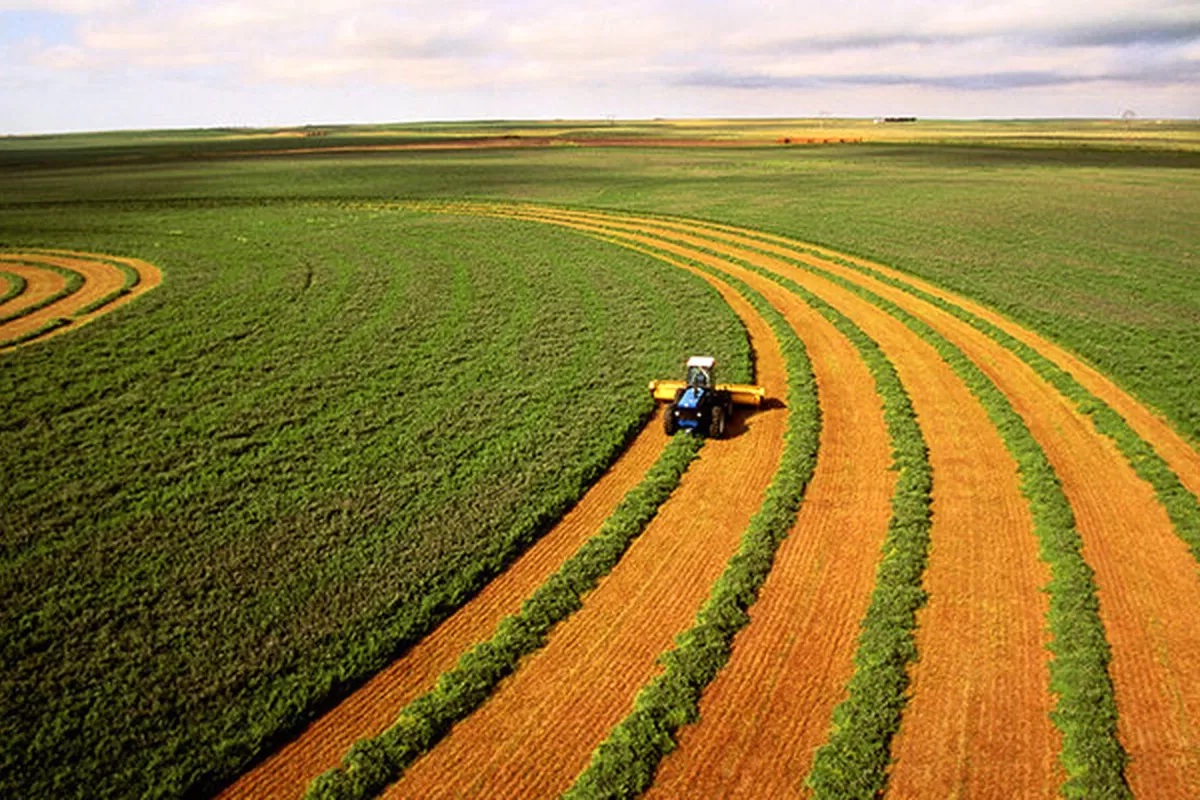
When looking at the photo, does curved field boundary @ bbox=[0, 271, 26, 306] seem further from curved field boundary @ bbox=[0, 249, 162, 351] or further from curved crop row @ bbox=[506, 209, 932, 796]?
curved crop row @ bbox=[506, 209, 932, 796]

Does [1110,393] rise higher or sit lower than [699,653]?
higher

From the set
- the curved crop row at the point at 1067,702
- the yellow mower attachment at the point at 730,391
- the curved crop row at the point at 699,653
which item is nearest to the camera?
the curved crop row at the point at 1067,702

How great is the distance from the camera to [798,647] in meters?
12.6

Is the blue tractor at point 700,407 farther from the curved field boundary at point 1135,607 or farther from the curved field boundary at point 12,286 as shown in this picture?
the curved field boundary at point 12,286

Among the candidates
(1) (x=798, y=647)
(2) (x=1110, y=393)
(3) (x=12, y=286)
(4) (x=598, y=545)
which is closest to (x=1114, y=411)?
(2) (x=1110, y=393)

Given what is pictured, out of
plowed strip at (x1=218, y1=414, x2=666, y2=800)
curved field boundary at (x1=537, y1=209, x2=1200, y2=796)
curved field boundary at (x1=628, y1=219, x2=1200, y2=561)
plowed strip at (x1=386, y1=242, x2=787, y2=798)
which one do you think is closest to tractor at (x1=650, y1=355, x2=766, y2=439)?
plowed strip at (x1=386, y1=242, x2=787, y2=798)

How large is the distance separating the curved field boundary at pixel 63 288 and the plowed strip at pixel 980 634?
36523 mm

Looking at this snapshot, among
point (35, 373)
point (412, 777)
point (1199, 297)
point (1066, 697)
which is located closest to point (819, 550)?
point (1066, 697)

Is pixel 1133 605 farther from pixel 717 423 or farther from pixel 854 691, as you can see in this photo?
pixel 717 423

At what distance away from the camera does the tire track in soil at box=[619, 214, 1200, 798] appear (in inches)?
408

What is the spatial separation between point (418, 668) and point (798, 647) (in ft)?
23.3

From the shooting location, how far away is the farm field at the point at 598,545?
10664 millimetres

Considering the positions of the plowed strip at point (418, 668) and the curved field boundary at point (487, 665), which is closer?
the curved field boundary at point (487, 665)

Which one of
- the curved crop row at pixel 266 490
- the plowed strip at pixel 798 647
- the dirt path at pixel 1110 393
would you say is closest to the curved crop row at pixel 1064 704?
the plowed strip at pixel 798 647
